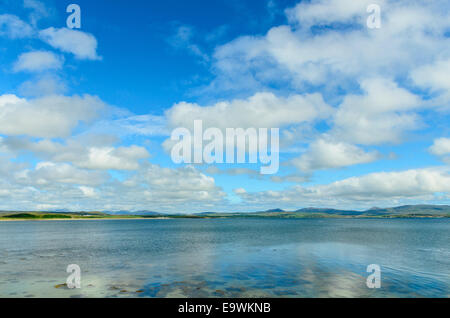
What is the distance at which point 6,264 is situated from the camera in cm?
4709

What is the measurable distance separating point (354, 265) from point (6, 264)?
57.1 metres

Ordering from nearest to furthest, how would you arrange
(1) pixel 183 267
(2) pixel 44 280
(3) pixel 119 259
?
(2) pixel 44 280, (1) pixel 183 267, (3) pixel 119 259

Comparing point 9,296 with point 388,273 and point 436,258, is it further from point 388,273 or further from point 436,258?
point 436,258

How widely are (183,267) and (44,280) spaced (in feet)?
61.0
